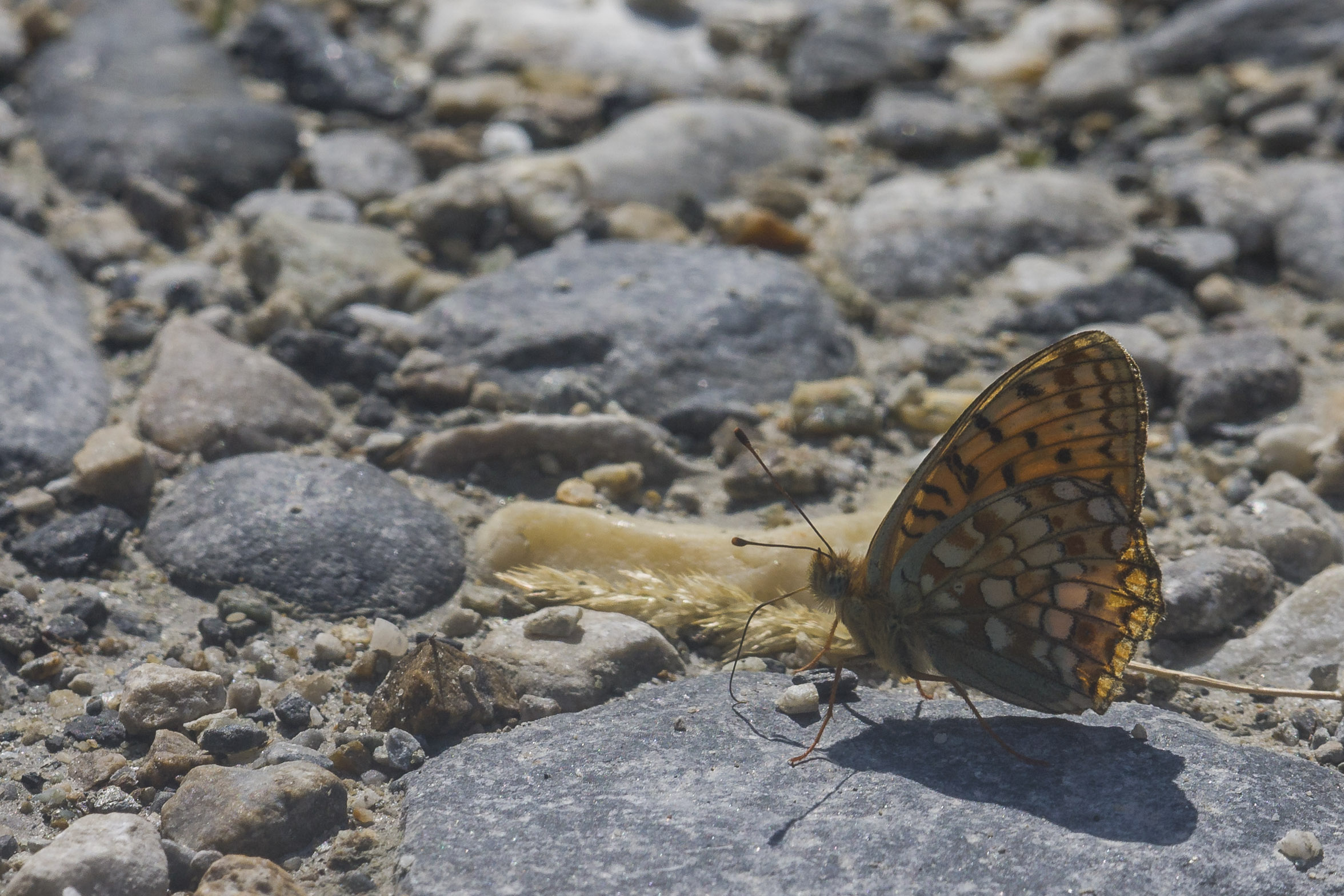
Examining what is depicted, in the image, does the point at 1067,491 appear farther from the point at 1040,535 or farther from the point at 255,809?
the point at 255,809

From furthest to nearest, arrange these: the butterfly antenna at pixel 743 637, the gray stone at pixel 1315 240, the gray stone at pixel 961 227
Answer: the gray stone at pixel 961 227 → the gray stone at pixel 1315 240 → the butterfly antenna at pixel 743 637

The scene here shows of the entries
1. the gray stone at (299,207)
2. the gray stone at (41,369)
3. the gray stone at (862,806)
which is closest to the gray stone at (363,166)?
the gray stone at (299,207)

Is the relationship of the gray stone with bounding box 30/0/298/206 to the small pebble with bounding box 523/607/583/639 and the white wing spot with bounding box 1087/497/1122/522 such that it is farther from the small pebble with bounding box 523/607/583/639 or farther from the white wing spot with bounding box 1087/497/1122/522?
the white wing spot with bounding box 1087/497/1122/522

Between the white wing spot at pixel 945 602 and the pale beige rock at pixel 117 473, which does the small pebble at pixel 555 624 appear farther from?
the pale beige rock at pixel 117 473

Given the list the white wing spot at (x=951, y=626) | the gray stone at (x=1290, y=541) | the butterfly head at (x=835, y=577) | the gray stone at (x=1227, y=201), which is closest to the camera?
the white wing spot at (x=951, y=626)

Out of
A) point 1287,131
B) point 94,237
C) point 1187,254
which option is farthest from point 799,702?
point 1287,131

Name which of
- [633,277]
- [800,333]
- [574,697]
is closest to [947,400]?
[800,333]

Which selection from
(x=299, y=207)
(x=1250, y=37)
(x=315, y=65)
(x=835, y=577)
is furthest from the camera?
(x=1250, y=37)
